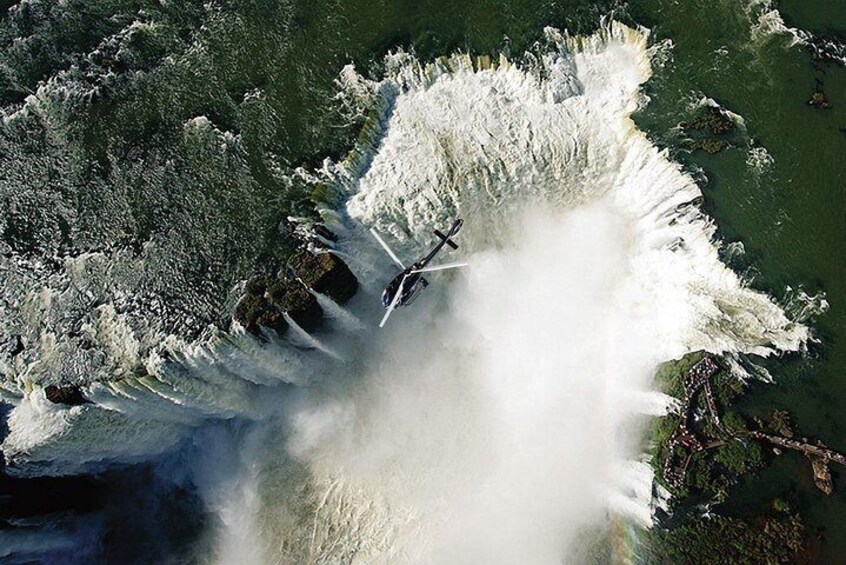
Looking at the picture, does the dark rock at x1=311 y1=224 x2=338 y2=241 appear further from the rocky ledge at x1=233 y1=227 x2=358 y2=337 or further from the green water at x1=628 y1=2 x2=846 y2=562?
the green water at x1=628 y1=2 x2=846 y2=562

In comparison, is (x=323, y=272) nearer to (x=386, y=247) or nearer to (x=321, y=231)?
(x=321, y=231)

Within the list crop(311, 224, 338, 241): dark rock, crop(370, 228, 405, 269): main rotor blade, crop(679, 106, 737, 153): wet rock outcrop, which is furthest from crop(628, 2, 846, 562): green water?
crop(311, 224, 338, 241): dark rock

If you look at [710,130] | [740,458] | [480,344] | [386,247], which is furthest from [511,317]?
[710,130]

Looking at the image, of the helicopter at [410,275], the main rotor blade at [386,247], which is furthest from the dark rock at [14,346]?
the main rotor blade at [386,247]

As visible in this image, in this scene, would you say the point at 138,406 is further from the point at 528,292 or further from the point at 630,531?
the point at 630,531

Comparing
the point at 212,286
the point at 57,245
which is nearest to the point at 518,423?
the point at 212,286

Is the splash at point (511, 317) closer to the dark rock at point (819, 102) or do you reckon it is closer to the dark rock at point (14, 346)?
the dark rock at point (819, 102)

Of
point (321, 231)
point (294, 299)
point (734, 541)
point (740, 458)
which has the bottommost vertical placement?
point (734, 541)
